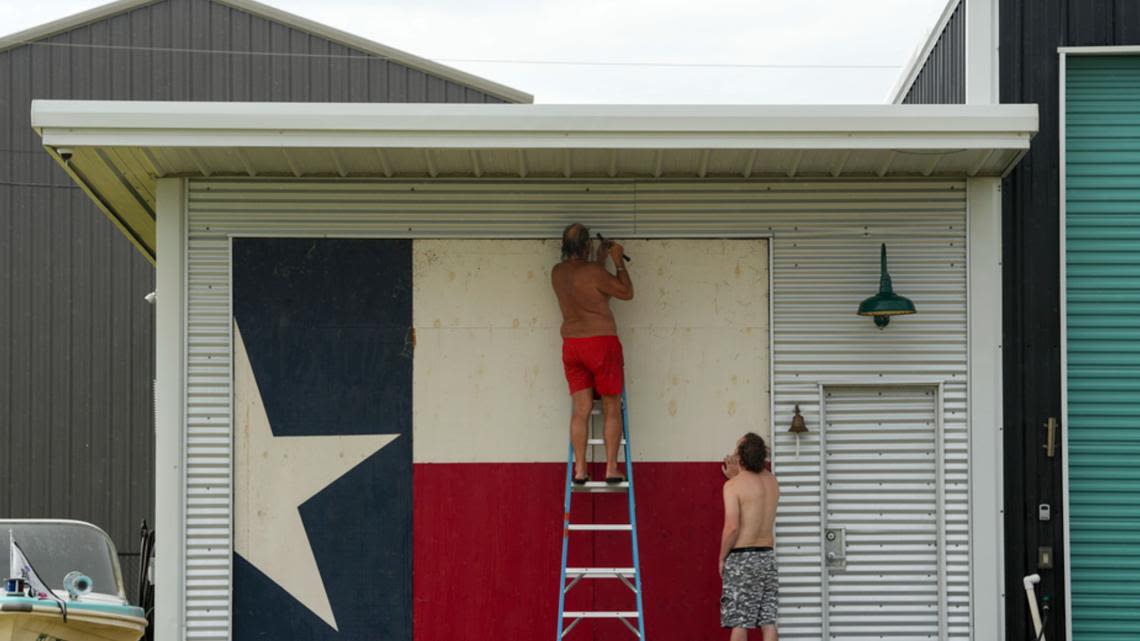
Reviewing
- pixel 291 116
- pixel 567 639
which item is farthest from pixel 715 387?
pixel 291 116

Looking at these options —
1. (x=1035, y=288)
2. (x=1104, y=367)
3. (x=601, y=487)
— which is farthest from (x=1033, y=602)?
(x=601, y=487)

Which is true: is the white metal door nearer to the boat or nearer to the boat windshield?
the boat

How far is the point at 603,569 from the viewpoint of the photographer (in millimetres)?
8320

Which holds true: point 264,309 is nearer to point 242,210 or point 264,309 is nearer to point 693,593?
point 242,210

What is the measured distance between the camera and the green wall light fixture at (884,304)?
8.36m

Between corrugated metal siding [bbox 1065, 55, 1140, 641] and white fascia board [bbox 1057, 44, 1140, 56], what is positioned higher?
white fascia board [bbox 1057, 44, 1140, 56]

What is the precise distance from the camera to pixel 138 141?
7820mm

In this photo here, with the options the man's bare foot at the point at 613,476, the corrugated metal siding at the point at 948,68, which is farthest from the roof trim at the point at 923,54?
the man's bare foot at the point at 613,476

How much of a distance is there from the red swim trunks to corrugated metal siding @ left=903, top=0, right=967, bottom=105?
3.33 m

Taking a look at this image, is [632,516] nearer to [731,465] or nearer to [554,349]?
[731,465]

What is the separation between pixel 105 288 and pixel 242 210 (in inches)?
312

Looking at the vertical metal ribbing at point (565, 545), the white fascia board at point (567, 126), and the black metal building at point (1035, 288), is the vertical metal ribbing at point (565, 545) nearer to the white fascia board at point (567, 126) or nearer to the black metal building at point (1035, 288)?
the white fascia board at point (567, 126)

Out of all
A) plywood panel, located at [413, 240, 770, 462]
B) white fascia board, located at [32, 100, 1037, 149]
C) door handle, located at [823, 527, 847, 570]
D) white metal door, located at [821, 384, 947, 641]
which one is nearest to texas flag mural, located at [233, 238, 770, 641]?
plywood panel, located at [413, 240, 770, 462]

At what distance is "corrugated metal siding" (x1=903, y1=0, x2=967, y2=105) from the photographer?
368 inches
